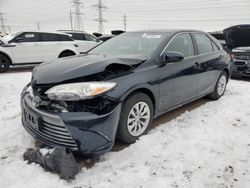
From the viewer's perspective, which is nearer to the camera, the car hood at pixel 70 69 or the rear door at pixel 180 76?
the car hood at pixel 70 69

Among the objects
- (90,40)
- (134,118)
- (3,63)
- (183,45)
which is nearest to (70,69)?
(134,118)

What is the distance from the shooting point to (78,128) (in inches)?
101

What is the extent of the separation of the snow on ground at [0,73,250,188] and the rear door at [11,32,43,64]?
17.6 ft

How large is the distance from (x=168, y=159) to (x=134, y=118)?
649mm

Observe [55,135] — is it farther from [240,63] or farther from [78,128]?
[240,63]

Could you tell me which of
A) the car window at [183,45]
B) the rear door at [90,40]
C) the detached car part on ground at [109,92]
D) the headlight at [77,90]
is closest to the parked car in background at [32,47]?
the rear door at [90,40]

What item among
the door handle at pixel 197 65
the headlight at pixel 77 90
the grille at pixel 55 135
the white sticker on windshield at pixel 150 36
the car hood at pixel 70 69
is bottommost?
the grille at pixel 55 135

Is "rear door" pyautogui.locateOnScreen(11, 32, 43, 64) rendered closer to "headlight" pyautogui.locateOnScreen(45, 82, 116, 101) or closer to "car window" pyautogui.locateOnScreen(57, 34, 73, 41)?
"car window" pyautogui.locateOnScreen(57, 34, 73, 41)

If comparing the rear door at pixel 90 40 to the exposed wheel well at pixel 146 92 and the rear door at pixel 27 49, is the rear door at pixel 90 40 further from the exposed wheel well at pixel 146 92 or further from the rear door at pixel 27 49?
the exposed wheel well at pixel 146 92

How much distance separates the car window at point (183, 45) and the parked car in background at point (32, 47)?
6.68 m

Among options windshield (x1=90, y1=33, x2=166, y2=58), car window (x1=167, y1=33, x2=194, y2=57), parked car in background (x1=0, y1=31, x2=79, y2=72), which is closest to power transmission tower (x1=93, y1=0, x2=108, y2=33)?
parked car in background (x1=0, y1=31, x2=79, y2=72)

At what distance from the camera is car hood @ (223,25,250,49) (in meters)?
7.31

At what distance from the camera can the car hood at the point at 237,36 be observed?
7.31m

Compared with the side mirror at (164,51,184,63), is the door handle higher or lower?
lower
